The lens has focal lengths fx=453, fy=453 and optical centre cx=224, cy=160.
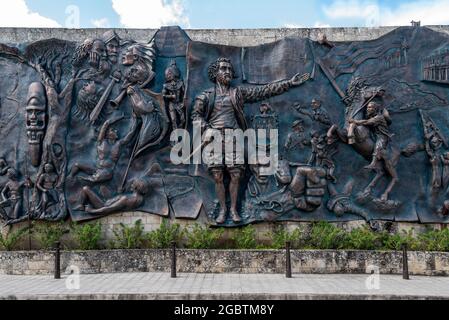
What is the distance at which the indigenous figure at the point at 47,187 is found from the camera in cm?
1149

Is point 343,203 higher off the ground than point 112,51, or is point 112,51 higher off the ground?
point 112,51

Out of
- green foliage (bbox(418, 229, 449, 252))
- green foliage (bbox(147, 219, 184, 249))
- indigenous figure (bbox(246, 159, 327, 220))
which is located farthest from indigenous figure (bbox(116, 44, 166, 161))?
green foliage (bbox(418, 229, 449, 252))

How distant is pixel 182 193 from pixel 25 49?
5.67 m

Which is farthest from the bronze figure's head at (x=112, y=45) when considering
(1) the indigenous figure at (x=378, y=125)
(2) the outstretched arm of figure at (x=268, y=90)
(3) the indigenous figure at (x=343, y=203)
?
(3) the indigenous figure at (x=343, y=203)

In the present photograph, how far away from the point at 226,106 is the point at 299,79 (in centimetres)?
209

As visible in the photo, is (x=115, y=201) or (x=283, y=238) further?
(x=115, y=201)

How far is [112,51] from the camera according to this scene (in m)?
12.0

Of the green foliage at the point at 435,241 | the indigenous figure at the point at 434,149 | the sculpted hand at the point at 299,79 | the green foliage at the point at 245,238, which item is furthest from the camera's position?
the sculpted hand at the point at 299,79

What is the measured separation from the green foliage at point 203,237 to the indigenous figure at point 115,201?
1540mm

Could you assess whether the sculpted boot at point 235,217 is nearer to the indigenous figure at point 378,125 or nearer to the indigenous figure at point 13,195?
the indigenous figure at point 378,125

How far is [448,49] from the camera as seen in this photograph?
12.1 meters

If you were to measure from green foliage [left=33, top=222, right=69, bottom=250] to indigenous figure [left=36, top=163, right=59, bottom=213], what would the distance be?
0.41 meters

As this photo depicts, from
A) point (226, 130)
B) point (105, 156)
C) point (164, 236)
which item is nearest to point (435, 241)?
point (226, 130)

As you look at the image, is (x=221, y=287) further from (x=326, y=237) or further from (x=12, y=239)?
(x=12, y=239)
